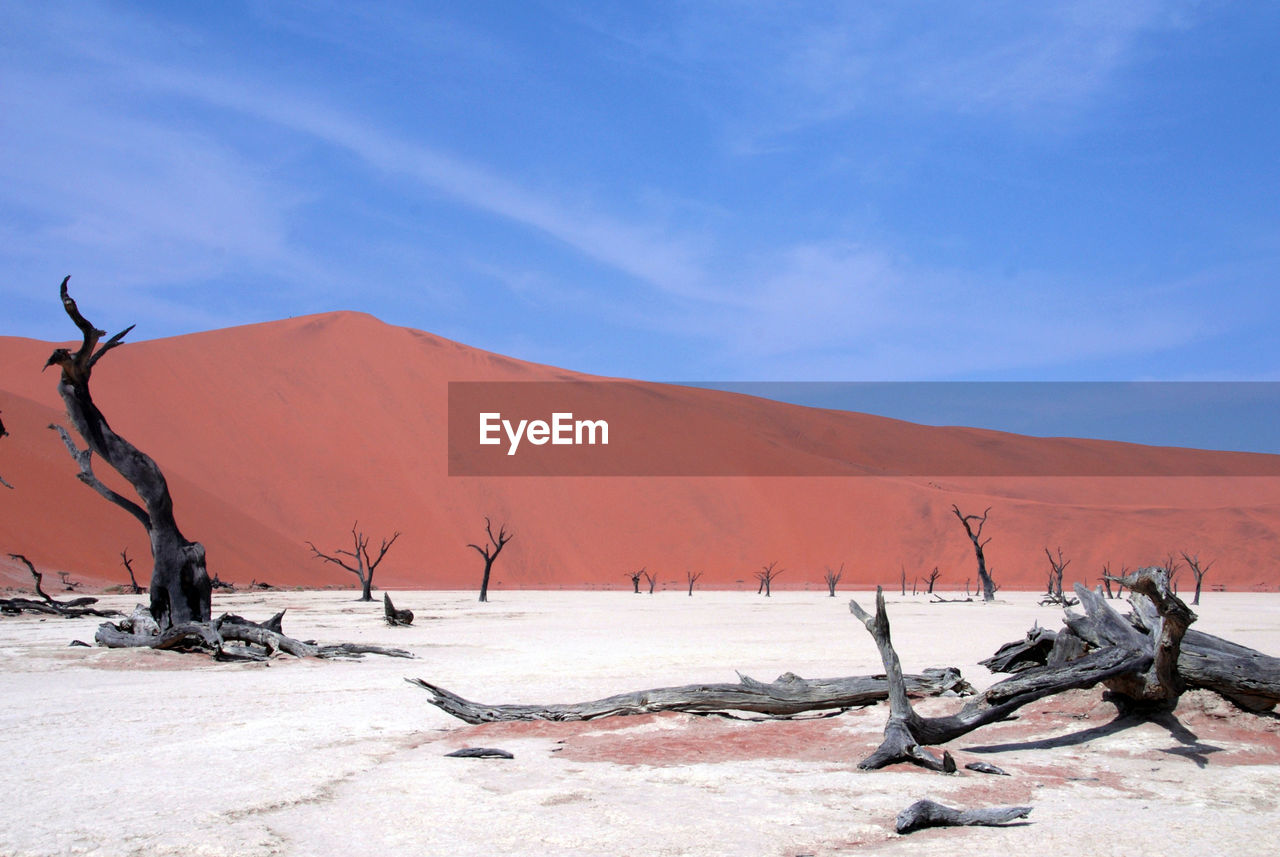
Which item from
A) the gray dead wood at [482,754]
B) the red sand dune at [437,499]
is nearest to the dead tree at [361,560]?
the red sand dune at [437,499]

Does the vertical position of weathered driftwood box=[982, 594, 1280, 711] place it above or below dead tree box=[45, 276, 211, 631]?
below

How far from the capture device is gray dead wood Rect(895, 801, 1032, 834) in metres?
4.27

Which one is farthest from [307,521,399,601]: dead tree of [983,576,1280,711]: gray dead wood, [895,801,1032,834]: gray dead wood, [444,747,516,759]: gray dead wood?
[895,801,1032,834]: gray dead wood

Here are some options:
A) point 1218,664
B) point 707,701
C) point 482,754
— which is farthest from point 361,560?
point 1218,664

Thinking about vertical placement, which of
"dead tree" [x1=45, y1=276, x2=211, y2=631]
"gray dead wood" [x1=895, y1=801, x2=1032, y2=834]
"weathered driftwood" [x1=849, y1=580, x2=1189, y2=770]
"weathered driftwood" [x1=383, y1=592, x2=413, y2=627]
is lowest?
"weathered driftwood" [x1=383, y1=592, x2=413, y2=627]

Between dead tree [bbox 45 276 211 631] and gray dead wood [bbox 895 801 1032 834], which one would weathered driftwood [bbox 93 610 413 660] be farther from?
gray dead wood [bbox 895 801 1032 834]

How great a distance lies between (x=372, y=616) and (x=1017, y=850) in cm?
2014

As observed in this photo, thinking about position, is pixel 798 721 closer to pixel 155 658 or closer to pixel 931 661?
pixel 931 661

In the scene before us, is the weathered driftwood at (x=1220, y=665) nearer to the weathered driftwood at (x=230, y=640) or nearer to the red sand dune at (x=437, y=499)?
the weathered driftwood at (x=230, y=640)

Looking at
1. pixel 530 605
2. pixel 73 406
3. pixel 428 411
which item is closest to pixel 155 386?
pixel 428 411

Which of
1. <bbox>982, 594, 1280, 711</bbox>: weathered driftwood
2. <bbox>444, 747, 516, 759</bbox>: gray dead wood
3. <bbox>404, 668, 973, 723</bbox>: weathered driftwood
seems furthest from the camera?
<bbox>404, 668, 973, 723</bbox>: weathered driftwood

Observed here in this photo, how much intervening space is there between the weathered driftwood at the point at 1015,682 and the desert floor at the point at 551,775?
0.77 ft

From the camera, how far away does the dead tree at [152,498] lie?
12742 mm

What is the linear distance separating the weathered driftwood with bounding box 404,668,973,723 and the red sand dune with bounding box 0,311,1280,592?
3620 centimetres
